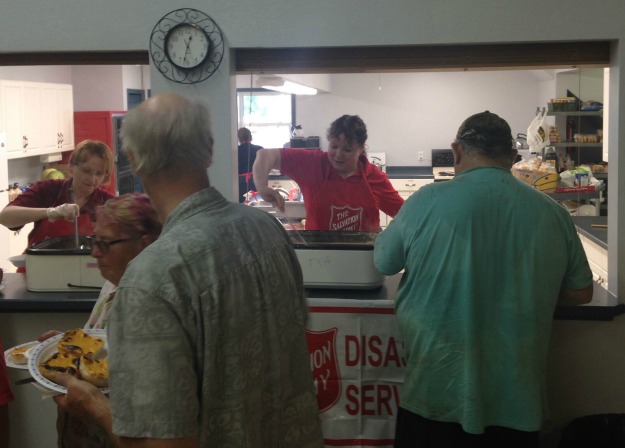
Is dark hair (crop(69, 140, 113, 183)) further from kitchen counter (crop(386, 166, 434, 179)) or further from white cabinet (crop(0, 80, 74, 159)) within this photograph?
kitchen counter (crop(386, 166, 434, 179))

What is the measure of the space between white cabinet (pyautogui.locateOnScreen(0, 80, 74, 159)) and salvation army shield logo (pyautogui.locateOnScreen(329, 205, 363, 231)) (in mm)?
3977

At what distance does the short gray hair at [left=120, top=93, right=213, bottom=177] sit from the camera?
1295mm

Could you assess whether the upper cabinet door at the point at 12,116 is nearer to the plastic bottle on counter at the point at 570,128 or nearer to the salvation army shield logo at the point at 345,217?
the salvation army shield logo at the point at 345,217

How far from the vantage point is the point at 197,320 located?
1240 mm

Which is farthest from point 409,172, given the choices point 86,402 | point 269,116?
point 86,402

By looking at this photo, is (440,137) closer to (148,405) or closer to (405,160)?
(405,160)

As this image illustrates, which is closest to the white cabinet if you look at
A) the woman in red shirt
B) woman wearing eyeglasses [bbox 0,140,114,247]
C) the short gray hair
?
woman wearing eyeglasses [bbox 0,140,114,247]

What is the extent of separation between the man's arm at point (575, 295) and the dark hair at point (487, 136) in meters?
0.44

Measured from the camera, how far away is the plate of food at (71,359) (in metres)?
1.62

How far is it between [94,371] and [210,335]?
53 cm

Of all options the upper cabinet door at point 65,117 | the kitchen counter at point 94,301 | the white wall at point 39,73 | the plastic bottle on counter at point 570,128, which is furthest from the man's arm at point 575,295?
the upper cabinet door at point 65,117

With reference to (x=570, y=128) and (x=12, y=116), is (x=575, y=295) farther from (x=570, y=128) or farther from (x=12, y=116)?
(x=12, y=116)

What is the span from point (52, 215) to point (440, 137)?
716 cm

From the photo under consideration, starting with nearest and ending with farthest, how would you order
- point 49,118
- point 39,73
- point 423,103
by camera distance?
1. point 49,118
2. point 39,73
3. point 423,103
